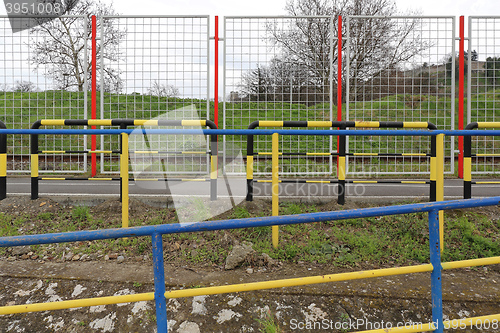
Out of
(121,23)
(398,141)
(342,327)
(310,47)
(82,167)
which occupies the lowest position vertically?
(342,327)

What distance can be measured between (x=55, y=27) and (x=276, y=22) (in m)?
5.93

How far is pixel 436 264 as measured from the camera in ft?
5.64

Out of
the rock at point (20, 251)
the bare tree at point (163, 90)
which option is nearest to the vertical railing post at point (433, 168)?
the rock at point (20, 251)

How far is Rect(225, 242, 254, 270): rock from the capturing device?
10.8 feet

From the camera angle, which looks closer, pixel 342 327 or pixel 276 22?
→ pixel 342 327

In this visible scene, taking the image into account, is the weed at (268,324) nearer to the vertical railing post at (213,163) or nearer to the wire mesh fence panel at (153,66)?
the vertical railing post at (213,163)

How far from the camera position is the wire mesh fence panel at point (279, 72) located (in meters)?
7.00

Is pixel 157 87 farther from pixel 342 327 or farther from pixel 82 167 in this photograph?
pixel 342 327

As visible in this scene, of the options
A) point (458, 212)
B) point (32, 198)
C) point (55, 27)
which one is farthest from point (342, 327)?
point (55, 27)

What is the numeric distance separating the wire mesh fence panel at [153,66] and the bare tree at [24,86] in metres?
1.84

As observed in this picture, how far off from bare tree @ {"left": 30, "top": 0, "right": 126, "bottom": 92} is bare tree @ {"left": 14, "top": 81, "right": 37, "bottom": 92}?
0.47m

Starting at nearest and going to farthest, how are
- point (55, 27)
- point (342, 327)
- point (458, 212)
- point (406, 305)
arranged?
point (342, 327) → point (406, 305) → point (458, 212) → point (55, 27)

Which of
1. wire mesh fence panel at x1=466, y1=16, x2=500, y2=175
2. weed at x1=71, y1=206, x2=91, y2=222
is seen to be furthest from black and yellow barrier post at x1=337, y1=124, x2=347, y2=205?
wire mesh fence panel at x1=466, y1=16, x2=500, y2=175

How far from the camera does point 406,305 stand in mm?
2752
